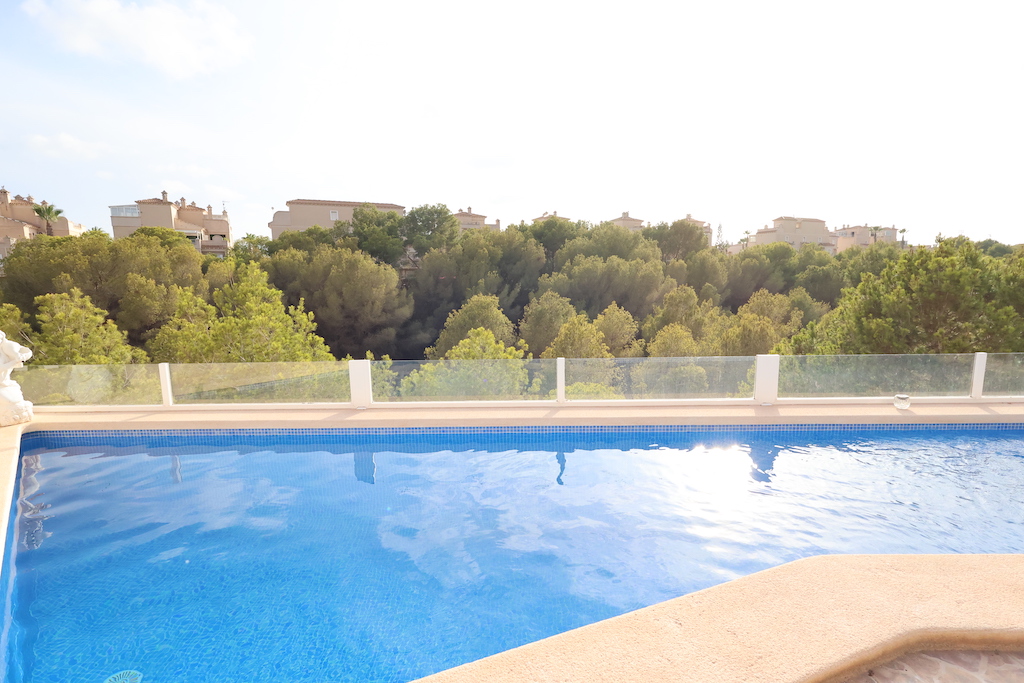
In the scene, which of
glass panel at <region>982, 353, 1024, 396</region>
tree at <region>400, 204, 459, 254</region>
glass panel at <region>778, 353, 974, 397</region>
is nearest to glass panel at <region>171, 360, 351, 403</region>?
glass panel at <region>778, 353, 974, 397</region>

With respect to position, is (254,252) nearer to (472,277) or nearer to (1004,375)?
(472,277)

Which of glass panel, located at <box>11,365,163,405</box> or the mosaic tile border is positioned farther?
glass panel, located at <box>11,365,163,405</box>

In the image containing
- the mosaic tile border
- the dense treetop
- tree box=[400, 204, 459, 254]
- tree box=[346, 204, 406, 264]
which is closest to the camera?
the mosaic tile border

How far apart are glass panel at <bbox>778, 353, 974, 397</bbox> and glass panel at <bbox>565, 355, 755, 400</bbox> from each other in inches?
26.5

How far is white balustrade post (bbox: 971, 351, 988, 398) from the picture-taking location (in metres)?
7.95

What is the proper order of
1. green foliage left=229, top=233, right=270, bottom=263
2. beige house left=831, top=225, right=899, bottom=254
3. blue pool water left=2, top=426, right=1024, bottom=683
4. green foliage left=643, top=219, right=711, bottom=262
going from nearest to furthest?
1. blue pool water left=2, top=426, right=1024, bottom=683
2. green foliage left=229, top=233, right=270, bottom=263
3. green foliage left=643, top=219, right=711, bottom=262
4. beige house left=831, top=225, right=899, bottom=254

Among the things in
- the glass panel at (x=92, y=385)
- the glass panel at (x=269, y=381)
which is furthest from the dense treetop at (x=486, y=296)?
the glass panel at (x=92, y=385)

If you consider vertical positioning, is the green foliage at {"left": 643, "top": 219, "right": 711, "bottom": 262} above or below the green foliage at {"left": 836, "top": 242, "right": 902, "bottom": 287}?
above

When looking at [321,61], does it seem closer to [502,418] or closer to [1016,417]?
[502,418]

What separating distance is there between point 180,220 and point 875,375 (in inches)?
2148

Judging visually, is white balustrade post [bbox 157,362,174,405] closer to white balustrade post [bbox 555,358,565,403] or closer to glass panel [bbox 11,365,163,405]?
glass panel [bbox 11,365,163,405]

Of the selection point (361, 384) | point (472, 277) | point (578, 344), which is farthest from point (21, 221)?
point (361, 384)

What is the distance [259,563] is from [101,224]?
51.2m

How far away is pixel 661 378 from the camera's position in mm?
8117
